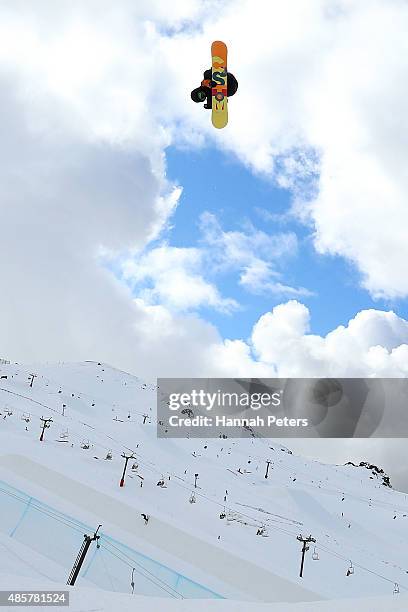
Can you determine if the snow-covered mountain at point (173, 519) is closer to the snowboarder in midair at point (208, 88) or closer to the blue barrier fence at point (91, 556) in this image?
the blue barrier fence at point (91, 556)

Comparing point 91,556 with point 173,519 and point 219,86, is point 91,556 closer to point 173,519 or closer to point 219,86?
point 173,519

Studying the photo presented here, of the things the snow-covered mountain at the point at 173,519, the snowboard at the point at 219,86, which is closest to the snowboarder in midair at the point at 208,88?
the snowboard at the point at 219,86

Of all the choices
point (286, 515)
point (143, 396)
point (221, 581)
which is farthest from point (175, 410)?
point (221, 581)

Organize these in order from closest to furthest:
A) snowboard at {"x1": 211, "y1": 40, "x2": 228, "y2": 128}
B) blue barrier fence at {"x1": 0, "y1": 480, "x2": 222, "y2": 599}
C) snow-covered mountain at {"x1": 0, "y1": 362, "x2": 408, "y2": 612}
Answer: blue barrier fence at {"x1": 0, "y1": 480, "x2": 222, "y2": 599} → snow-covered mountain at {"x1": 0, "y1": 362, "x2": 408, "y2": 612} → snowboard at {"x1": 211, "y1": 40, "x2": 228, "y2": 128}

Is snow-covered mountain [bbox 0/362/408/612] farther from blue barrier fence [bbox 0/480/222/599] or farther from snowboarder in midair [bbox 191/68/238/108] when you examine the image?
snowboarder in midair [bbox 191/68/238/108]

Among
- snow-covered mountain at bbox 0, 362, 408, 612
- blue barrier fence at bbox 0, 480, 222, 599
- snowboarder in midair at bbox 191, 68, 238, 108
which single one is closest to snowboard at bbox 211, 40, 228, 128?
snowboarder in midair at bbox 191, 68, 238, 108

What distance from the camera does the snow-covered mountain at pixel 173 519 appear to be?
21547 mm

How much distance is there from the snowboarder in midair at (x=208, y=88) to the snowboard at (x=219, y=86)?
236 mm

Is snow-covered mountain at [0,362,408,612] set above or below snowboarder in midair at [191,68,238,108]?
below

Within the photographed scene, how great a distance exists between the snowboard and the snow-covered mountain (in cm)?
2310

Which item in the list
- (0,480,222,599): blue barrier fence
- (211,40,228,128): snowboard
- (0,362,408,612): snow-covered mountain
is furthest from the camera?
(211,40,228,128): snowboard

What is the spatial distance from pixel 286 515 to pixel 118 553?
21.6 metres

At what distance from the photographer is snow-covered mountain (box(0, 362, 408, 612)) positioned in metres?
21.5

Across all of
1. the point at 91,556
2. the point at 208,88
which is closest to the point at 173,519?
the point at 91,556
